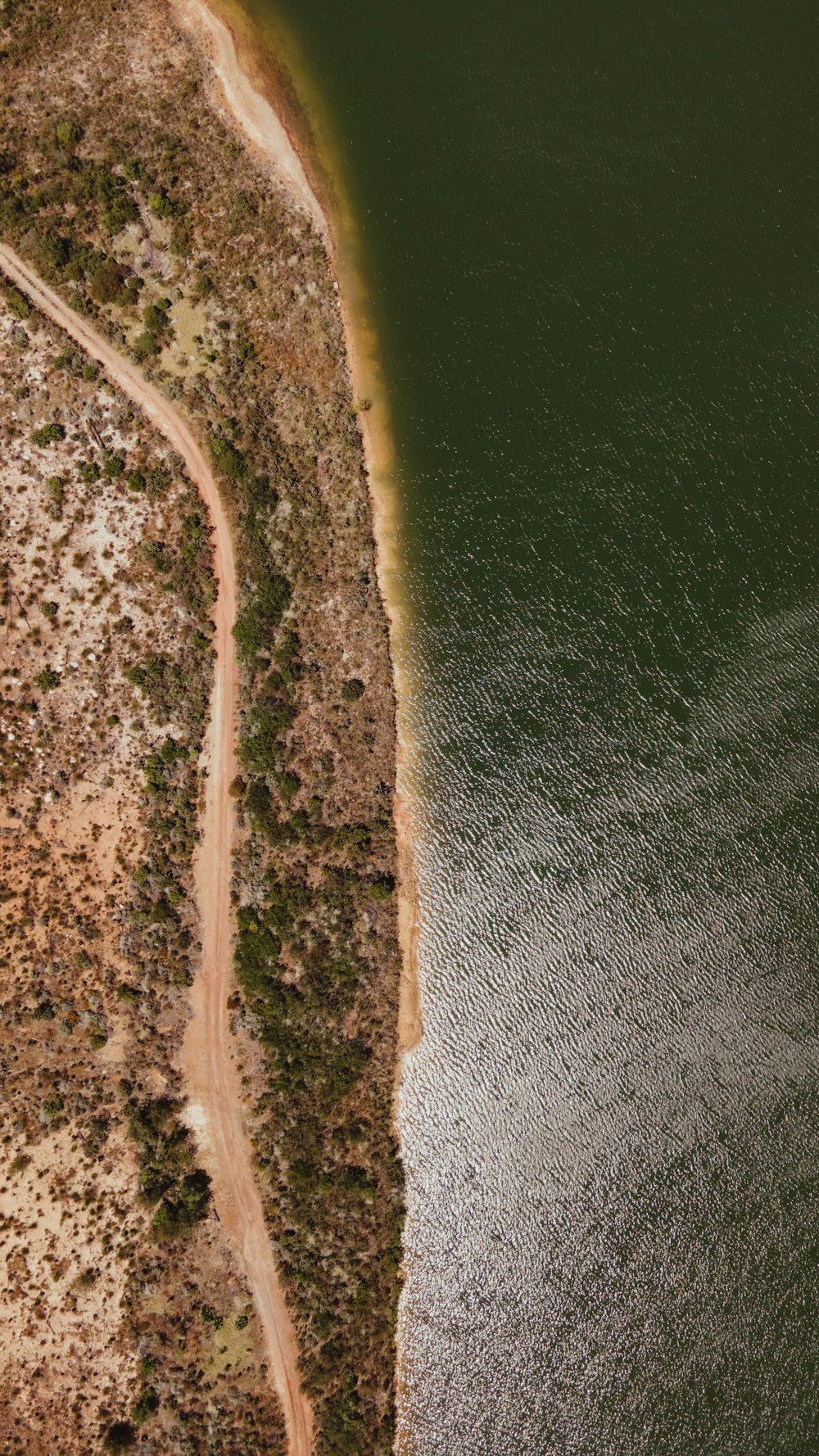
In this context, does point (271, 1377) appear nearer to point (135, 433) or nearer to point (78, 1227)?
point (78, 1227)

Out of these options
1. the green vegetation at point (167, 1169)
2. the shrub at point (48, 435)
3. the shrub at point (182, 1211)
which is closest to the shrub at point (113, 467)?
the shrub at point (48, 435)

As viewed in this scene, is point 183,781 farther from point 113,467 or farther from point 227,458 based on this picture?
point 227,458

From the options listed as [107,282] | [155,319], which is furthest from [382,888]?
[107,282]

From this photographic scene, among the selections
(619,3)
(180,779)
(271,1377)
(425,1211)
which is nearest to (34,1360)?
(271,1377)

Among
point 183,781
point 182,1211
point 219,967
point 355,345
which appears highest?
point 355,345

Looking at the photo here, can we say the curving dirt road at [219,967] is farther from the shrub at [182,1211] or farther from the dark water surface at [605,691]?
the dark water surface at [605,691]

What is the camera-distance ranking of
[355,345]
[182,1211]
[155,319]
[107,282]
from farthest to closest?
[355,345] < [155,319] < [107,282] < [182,1211]

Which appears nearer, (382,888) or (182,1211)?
(182,1211)
